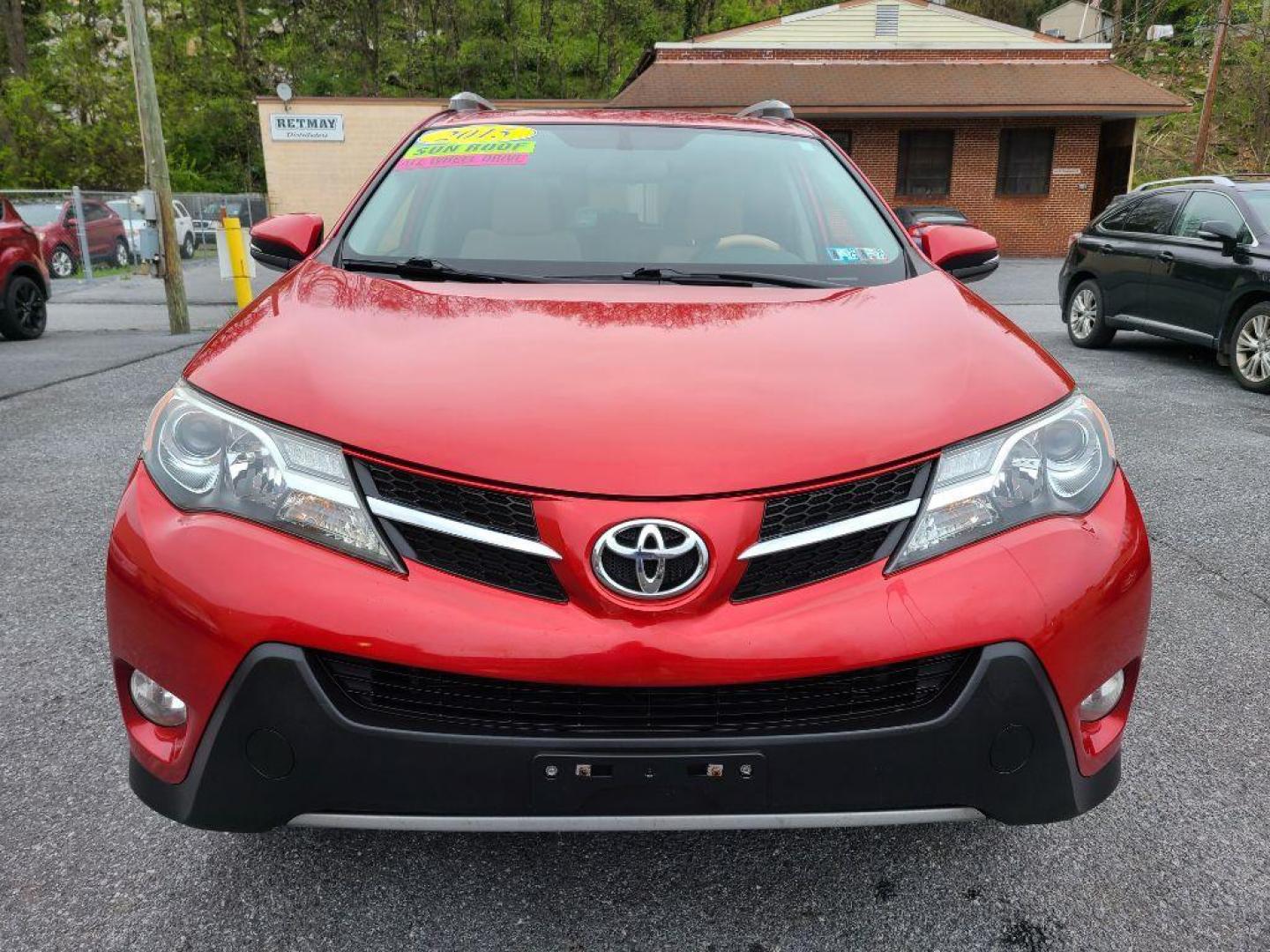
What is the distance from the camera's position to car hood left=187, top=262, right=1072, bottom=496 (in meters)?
1.65

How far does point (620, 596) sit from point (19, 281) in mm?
11332

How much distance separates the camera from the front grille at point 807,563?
1.61m

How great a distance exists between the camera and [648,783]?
5.19 ft

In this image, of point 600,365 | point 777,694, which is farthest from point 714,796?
point 600,365

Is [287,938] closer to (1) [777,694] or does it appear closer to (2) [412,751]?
(2) [412,751]

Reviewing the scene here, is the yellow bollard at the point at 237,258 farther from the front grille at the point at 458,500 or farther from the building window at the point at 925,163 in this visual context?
the building window at the point at 925,163

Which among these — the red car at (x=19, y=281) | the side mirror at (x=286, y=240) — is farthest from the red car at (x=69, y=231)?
the side mirror at (x=286, y=240)

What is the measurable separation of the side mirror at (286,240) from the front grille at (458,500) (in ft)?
5.57

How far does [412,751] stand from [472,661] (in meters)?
0.18

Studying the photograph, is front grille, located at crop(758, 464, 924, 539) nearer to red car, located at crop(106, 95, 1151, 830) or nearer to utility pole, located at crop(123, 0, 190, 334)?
red car, located at crop(106, 95, 1151, 830)

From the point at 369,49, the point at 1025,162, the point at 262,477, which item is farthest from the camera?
the point at 369,49

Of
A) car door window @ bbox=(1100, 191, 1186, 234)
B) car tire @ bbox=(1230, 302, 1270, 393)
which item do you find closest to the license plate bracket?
car tire @ bbox=(1230, 302, 1270, 393)

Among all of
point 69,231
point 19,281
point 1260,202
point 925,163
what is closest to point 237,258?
point 19,281

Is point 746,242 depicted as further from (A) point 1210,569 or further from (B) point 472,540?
(A) point 1210,569
